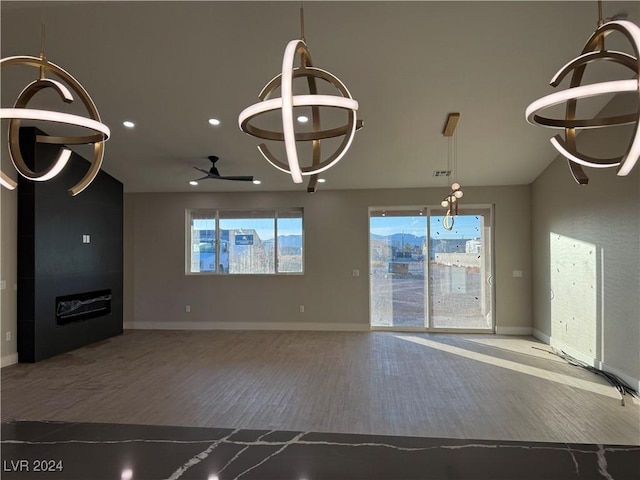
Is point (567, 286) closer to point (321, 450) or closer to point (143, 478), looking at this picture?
point (321, 450)

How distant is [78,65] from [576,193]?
22.4 feet

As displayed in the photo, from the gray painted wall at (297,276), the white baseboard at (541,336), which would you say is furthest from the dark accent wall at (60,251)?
the white baseboard at (541,336)

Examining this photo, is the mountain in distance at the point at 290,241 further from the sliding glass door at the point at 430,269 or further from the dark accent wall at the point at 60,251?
the dark accent wall at the point at 60,251

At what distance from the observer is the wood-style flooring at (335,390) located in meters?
3.32

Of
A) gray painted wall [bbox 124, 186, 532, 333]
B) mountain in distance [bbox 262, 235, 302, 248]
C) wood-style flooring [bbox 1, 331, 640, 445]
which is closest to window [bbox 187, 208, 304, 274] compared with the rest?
mountain in distance [bbox 262, 235, 302, 248]

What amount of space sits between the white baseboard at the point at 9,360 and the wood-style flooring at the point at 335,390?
15 cm

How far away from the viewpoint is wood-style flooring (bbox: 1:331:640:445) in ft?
10.9

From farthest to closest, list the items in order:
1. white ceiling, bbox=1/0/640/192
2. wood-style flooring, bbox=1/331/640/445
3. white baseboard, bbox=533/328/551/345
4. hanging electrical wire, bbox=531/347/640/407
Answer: white baseboard, bbox=533/328/551/345 → hanging electrical wire, bbox=531/347/640/407 → white ceiling, bbox=1/0/640/192 → wood-style flooring, bbox=1/331/640/445

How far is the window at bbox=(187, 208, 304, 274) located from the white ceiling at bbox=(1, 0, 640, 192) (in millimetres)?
2262

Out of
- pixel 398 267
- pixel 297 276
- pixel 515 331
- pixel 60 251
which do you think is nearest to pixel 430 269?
pixel 398 267

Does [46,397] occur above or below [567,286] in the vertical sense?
below

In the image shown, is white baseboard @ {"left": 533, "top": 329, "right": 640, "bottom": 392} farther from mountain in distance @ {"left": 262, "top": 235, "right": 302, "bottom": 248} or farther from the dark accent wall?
the dark accent wall

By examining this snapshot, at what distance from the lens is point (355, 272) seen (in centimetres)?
741

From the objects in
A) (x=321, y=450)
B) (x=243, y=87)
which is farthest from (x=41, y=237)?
(x=321, y=450)
